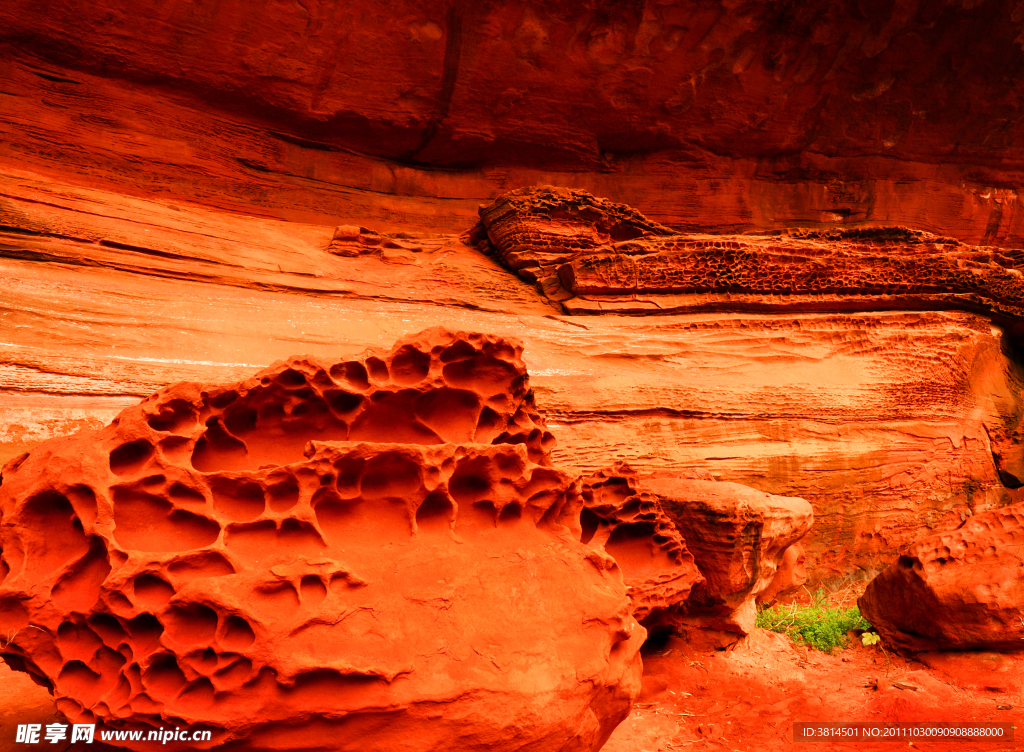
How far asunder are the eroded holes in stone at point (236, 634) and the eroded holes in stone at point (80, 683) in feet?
1.36

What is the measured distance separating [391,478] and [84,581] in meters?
1.03

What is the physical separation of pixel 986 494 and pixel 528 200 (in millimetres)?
5145

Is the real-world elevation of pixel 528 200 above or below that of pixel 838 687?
above

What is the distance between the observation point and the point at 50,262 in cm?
496

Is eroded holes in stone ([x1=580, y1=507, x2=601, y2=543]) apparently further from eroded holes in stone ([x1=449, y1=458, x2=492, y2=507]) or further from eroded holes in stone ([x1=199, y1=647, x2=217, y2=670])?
eroded holes in stone ([x1=199, y1=647, x2=217, y2=670])

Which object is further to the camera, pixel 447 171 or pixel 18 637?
pixel 447 171

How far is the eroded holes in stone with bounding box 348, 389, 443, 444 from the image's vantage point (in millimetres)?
2854

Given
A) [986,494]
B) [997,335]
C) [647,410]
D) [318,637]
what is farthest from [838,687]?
[997,335]

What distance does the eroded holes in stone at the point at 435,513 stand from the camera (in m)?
2.60

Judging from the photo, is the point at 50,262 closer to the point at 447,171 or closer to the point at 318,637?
the point at 318,637

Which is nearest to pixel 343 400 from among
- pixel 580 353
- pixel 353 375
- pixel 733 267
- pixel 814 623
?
pixel 353 375

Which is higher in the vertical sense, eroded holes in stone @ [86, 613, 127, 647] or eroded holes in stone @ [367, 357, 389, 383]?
eroded holes in stone @ [367, 357, 389, 383]

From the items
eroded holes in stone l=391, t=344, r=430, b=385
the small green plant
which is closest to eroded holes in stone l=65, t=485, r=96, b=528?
eroded holes in stone l=391, t=344, r=430, b=385

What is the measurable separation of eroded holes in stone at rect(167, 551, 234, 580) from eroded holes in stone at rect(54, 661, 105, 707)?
393 millimetres
